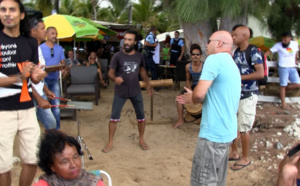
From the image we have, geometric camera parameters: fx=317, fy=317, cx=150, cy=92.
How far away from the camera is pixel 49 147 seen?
191 centimetres

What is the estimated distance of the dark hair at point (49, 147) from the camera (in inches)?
74.9

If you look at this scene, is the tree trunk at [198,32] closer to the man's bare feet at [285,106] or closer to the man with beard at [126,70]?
the man with beard at [126,70]

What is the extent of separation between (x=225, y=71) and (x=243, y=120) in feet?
5.09

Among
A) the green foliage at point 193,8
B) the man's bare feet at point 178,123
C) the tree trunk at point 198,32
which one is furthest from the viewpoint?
the man's bare feet at point 178,123

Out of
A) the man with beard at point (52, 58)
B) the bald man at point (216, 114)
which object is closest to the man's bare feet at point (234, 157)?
the bald man at point (216, 114)

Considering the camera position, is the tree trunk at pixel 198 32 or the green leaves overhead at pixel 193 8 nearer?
the green leaves overhead at pixel 193 8

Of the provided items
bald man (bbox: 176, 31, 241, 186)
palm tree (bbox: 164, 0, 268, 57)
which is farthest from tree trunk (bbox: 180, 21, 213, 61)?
bald man (bbox: 176, 31, 241, 186)

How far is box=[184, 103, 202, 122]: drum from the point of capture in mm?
5617

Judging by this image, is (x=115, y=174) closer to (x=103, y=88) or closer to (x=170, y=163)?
(x=170, y=163)

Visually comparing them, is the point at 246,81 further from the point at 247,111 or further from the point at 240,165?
the point at 240,165

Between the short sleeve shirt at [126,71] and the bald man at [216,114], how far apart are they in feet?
6.00

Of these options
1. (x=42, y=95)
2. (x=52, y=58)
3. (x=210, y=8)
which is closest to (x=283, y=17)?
(x=210, y=8)

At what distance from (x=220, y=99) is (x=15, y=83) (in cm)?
163

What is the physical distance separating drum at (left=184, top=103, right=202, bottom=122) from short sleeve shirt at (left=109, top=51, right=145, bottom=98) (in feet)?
5.20
